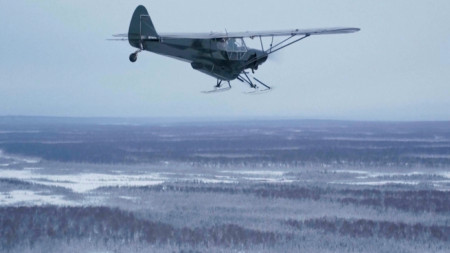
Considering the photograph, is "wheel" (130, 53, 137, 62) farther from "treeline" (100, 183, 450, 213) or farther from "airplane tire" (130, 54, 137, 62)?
"treeline" (100, 183, 450, 213)

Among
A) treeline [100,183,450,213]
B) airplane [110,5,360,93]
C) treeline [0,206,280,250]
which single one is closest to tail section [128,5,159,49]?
airplane [110,5,360,93]

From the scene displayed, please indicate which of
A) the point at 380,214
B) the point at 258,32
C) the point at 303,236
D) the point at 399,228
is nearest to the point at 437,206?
the point at 380,214

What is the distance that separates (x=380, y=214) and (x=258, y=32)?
1614cm

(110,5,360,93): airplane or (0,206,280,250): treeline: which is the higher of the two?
(110,5,360,93): airplane

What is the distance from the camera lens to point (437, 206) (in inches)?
1146

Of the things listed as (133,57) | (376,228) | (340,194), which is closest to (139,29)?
(133,57)

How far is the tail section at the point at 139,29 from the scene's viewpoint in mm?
12430

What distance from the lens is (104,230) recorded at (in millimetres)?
23484

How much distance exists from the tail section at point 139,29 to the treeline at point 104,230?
34.7ft

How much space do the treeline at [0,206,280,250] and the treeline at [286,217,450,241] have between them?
253 centimetres

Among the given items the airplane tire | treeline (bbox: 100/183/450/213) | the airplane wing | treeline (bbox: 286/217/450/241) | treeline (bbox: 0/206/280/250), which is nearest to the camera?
the airplane tire

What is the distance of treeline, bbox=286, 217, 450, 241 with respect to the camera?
23.2 m

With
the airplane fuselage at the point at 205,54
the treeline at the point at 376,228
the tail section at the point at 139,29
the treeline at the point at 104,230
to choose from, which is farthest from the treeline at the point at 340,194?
the tail section at the point at 139,29

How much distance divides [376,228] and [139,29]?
15314mm
